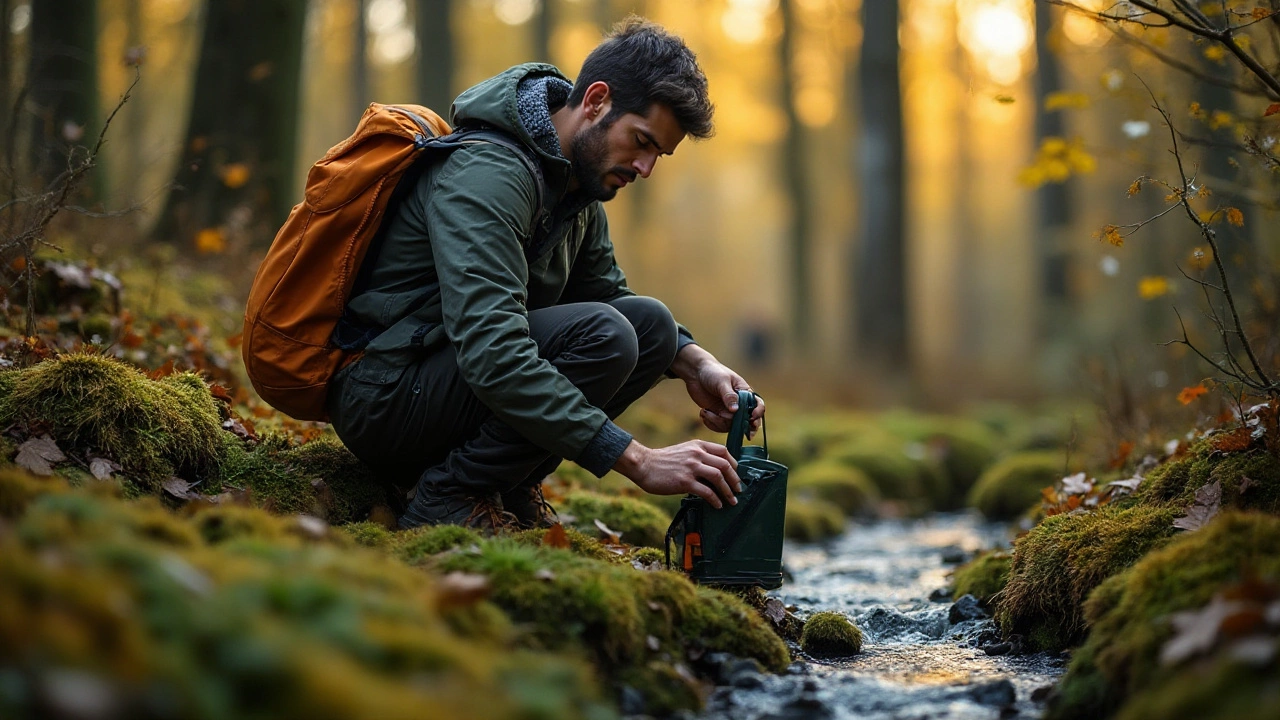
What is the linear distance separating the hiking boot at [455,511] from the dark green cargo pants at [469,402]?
0.11ft

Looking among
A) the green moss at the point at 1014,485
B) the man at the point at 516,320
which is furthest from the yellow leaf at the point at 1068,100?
the man at the point at 516,320

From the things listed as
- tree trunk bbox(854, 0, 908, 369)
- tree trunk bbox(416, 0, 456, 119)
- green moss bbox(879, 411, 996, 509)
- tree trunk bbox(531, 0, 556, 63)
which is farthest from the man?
tree trunk bbox(531, 0, 556, 63)

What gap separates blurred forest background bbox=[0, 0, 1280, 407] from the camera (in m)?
6.64

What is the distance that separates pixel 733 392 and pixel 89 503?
2198 millimetres

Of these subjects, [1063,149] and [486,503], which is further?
[1063,149]

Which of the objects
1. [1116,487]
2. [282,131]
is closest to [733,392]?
[1116,487]

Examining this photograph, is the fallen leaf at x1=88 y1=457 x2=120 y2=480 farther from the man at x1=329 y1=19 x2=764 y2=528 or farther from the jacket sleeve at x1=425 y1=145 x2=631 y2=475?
the jacket sleeve at x1=425 y1=145 x2=631 y2=475

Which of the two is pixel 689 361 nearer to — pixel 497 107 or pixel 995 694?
pixel 497 107

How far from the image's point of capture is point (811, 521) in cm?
689

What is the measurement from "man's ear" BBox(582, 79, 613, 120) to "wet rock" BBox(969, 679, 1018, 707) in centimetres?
219

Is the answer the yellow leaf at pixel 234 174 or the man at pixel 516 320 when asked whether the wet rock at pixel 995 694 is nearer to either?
the man at pixel 516 320

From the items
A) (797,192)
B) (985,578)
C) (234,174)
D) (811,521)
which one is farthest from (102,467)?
(797,192)

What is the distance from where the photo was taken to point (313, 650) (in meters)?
1.76

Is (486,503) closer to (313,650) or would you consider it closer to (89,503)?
(89,503)
